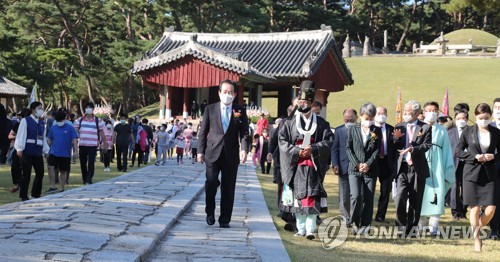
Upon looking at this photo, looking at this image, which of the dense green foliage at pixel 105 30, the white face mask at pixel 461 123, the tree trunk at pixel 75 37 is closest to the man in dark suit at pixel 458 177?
the white face mask at pixel 461 123

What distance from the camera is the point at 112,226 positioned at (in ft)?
21.5

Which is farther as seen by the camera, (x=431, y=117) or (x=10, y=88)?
(x=10, y=88)

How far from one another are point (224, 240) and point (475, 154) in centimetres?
321

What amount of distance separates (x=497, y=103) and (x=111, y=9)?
39059mm

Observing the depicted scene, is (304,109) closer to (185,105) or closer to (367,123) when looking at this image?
(367,123)

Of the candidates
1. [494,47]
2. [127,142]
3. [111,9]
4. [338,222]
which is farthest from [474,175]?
[494,47]

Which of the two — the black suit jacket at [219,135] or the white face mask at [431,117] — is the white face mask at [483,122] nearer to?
the white face mask at [431,117]

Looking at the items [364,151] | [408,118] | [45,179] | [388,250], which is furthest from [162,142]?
[388,250]

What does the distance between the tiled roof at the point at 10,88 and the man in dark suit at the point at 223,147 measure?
74.1 ft

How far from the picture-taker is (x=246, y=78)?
28125mm

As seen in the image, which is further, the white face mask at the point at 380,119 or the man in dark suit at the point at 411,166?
the white face mask at the point at 380,119

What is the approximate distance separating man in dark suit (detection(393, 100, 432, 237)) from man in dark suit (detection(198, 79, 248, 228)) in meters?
2.06

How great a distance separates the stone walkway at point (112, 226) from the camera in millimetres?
5160

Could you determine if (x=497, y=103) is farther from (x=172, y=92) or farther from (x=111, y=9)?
(x=111, y=9)
